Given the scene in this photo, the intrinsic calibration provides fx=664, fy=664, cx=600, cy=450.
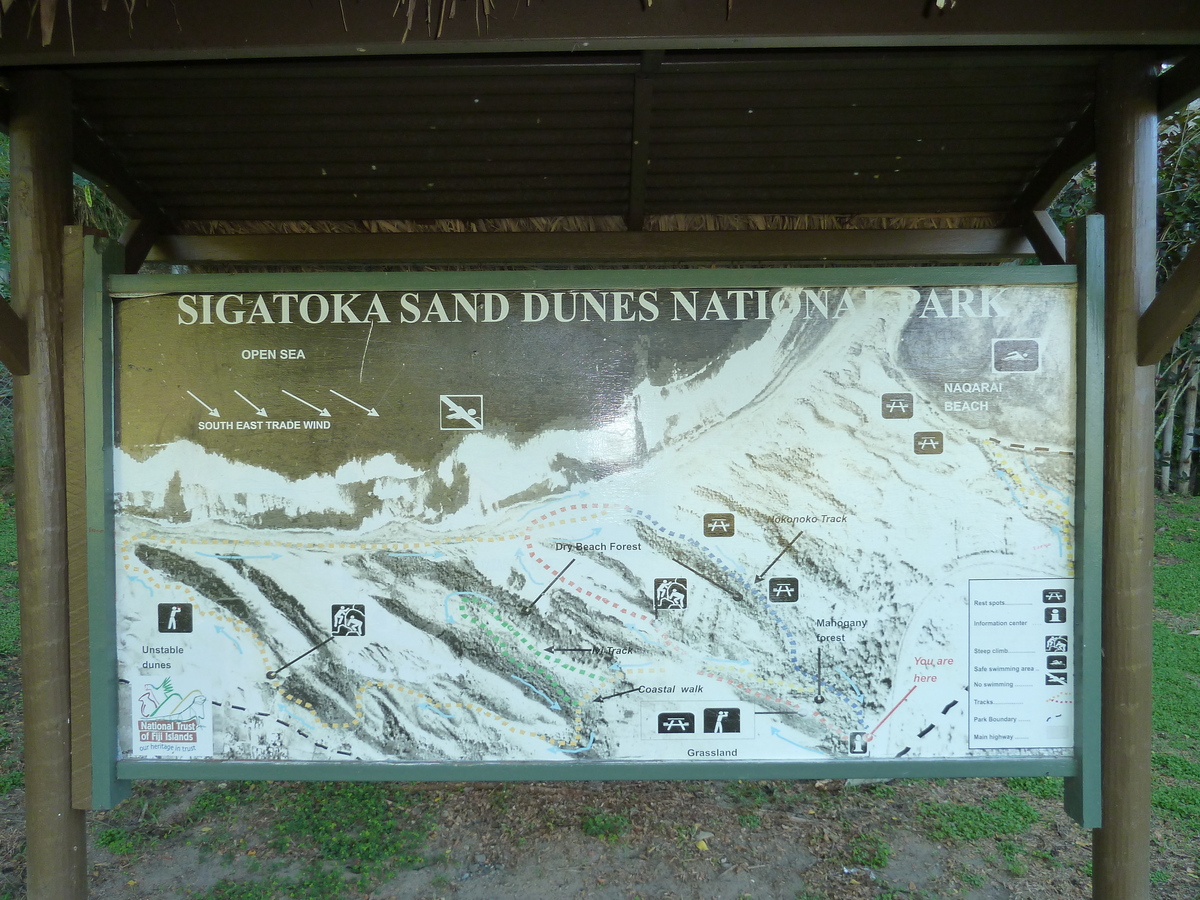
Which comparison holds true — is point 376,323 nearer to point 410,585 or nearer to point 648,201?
point 410,585

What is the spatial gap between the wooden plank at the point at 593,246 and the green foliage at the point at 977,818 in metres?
2.75

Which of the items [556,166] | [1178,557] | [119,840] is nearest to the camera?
[556,166]

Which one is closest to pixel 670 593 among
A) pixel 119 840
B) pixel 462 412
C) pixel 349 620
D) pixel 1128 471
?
pixel 462 412

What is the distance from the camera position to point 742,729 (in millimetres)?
2389

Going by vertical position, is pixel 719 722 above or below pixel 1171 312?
below

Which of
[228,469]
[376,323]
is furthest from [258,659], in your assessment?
[376,323]

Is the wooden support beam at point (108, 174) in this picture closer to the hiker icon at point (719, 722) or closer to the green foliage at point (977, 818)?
the hiker icon at point (719, 722)

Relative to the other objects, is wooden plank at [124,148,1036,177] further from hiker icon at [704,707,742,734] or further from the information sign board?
hiker icon at [704,707,742,734]

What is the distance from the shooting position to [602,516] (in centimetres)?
237

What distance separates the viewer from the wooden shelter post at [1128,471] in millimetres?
2270

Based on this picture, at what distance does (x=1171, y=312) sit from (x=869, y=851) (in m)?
2.60

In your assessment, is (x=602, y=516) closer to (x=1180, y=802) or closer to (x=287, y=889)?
(x=287, y=889)

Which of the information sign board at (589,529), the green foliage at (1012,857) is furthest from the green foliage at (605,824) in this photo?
the green foliage at (1012,857)

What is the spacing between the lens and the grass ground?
2.91 m
